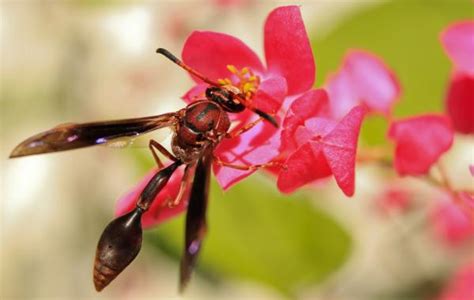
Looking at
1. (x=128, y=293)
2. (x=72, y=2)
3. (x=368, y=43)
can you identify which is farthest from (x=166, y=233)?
(x=72, y=2)

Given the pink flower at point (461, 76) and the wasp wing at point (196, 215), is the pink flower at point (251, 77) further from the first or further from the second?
the pink flower at point (461, 76)

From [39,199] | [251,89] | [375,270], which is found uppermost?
[251,89]

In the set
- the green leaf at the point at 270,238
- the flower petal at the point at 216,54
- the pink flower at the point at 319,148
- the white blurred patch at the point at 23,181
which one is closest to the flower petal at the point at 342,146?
the pink flower at the point at 319,148

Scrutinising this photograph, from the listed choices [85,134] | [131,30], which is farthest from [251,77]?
[131,30]

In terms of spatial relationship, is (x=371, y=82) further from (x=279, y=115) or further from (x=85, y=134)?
(x=85, y=134)

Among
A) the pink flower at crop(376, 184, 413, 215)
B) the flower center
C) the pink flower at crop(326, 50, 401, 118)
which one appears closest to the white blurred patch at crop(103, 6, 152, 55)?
→ the pink flower at crop(376, 184, 413, 215)

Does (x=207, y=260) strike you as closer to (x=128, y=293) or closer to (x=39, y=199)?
(x=128, y=293)

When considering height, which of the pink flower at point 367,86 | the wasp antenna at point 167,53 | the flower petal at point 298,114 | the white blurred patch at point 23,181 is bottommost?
the white blurred patch at point 23,181
